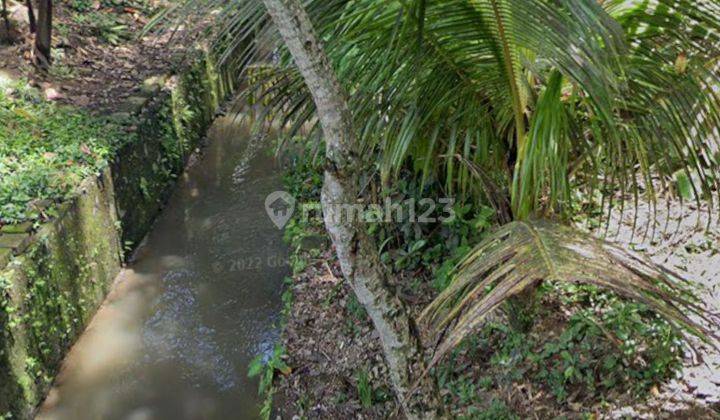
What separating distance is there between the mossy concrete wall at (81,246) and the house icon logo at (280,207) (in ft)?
3.27

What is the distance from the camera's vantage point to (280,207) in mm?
5895

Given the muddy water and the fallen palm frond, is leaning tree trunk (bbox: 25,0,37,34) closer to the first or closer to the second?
the muddy water

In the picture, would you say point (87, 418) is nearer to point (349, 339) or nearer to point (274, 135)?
point (349, 339)

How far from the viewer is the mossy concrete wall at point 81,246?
12.3 feet

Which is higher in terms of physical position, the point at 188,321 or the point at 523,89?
the point at 523,89

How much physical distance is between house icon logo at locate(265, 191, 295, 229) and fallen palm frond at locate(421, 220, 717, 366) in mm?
3915

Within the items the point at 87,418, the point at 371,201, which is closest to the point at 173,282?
the point at 87,418

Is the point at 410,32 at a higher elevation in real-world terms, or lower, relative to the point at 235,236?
higher

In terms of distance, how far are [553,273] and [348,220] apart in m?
0.65

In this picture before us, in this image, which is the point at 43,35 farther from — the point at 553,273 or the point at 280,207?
the point at 553,273

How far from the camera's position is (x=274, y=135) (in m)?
7.62

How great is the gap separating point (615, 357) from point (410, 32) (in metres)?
1.65

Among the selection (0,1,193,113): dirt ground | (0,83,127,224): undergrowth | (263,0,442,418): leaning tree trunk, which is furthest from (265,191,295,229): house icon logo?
(263,0,442,418): leaning tree trunk

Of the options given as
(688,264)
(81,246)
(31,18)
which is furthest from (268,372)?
(31,18)
